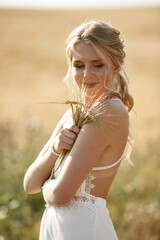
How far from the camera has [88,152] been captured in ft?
6.37

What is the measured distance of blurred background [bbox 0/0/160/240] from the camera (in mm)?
4102

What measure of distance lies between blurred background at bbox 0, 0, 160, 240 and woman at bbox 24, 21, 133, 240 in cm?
24

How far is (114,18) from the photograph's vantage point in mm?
37750

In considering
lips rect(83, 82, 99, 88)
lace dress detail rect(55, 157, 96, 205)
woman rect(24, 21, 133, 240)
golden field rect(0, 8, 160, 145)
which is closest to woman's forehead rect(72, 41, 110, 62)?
woman rect(24, 21, 133, 240)

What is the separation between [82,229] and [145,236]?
2.15 meters

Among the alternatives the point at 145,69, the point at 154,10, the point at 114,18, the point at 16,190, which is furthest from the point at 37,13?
the point at 16,190

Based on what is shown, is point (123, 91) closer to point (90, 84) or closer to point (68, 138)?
point (90, 84)

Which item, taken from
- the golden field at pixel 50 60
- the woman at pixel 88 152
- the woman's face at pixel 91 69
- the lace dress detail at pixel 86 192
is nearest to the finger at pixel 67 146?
the woman at pixel 88 152

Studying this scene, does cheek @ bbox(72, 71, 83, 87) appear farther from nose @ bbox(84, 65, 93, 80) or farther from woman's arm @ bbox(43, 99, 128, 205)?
woman's arm @ bbox(43, 99, 128, 205)

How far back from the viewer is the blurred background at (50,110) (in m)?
4.10

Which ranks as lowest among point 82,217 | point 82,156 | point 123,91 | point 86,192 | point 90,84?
point 82,217

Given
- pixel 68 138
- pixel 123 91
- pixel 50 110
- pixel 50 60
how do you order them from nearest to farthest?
1. pixel 68 138
2. pixel 123 91
3. pixel 50 110
4. pixel 50 60

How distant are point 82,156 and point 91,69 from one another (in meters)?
0.57

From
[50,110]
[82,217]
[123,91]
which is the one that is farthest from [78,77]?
[50,110]
